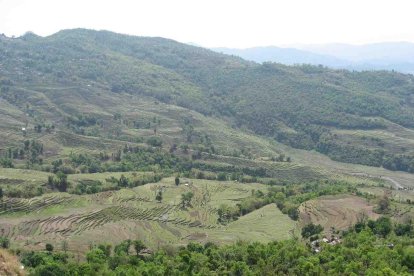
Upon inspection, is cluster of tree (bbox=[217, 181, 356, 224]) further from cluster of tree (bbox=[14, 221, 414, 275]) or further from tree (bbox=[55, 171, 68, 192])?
tree (bbox=[55, 171, 68, 192])

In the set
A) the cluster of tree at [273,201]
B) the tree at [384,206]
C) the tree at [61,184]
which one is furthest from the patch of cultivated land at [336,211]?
the tree at [61,184]

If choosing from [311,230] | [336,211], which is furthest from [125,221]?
[336,211]

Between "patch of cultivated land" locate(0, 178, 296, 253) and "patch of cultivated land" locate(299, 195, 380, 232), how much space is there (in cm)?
375

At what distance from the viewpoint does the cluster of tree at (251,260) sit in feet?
170

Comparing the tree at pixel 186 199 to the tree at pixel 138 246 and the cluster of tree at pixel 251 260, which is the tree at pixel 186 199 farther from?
the cluster of tree at pixel 251 260

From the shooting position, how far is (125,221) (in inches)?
3250

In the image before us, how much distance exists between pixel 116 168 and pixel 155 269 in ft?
218

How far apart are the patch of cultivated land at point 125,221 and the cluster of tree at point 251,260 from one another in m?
10.3

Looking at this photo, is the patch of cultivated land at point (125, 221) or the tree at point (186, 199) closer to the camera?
the patch of cultivated land at point (125, 221)

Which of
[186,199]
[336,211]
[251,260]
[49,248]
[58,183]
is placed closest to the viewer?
[251,260]

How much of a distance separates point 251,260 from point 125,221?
30.6 metres

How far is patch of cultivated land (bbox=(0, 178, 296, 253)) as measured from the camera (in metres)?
75.0

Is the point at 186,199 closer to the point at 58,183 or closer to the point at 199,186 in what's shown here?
the point at 199,186

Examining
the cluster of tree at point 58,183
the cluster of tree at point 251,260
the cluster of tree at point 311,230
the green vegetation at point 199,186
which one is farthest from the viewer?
the cluster of tree at point 58,183
